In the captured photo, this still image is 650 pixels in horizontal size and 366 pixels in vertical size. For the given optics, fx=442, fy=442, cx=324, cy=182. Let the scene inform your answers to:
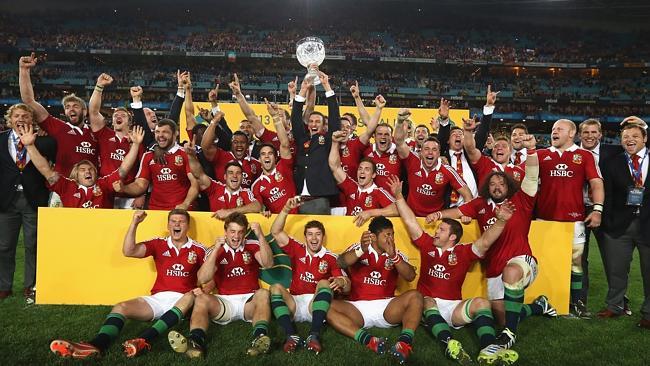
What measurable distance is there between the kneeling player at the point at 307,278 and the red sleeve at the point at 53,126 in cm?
320

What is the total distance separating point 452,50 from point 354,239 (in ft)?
110

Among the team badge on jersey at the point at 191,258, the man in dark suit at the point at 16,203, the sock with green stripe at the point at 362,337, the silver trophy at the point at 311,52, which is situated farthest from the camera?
the silver trophy at the point at 311,52

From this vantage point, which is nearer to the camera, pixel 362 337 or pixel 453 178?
pixel 362 337

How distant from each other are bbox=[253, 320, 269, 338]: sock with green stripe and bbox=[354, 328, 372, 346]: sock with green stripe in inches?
31.0

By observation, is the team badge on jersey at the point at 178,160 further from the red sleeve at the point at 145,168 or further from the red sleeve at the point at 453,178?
the red sleeve at the point at 453,178

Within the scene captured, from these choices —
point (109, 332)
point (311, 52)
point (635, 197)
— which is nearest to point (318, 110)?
point (311, 52)

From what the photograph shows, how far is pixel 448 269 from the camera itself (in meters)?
4.32

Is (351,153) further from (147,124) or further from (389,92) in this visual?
(389,92)

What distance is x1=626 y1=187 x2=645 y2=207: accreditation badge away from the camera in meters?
4.72

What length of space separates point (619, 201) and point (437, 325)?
2698 mm

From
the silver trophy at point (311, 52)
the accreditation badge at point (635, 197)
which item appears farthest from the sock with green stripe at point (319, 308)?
the accreditation badge at point (635, 197)

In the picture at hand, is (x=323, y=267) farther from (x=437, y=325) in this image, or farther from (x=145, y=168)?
(x=145, y=168)

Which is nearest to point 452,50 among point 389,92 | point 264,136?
point 389,92

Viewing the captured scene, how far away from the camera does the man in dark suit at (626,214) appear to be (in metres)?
4.75
